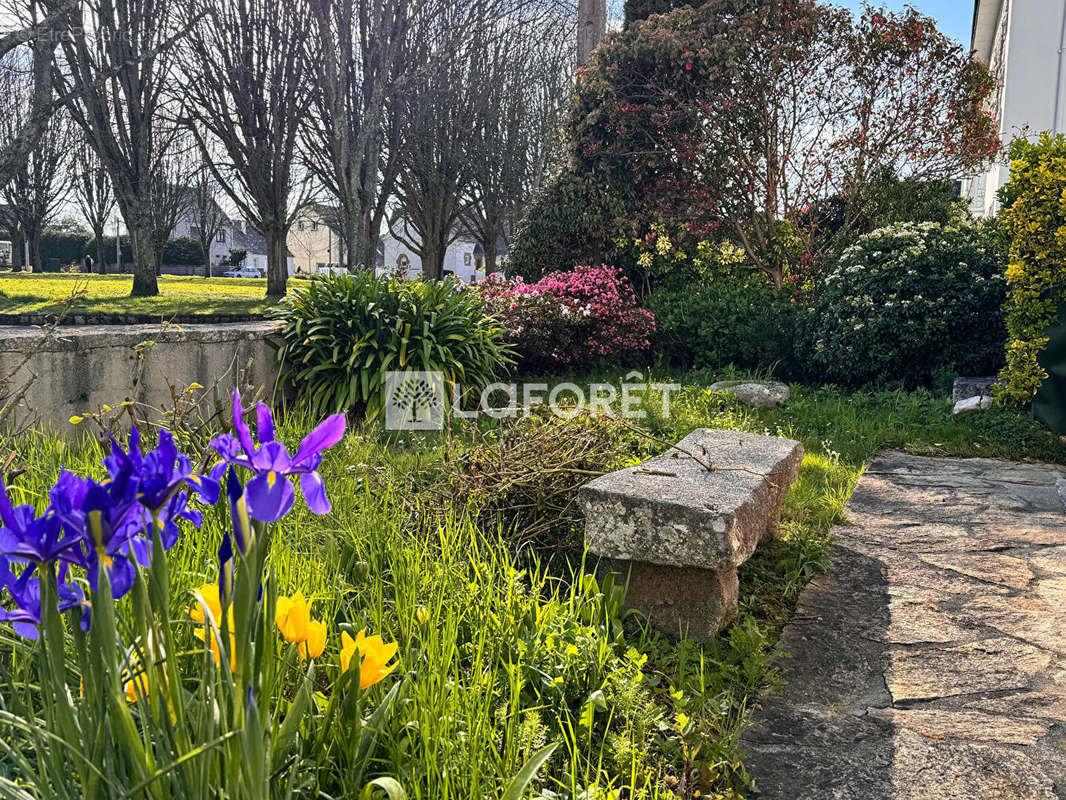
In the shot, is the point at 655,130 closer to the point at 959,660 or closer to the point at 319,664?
the point at 959,660

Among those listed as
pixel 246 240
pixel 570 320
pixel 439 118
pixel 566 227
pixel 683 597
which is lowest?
pixel 683 597

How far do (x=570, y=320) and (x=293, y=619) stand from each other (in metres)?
6.87

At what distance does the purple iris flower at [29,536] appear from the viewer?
0.85 m

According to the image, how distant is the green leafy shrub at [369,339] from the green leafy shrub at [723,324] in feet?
11.5

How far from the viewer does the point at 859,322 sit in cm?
784

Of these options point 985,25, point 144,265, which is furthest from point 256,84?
point 985,25

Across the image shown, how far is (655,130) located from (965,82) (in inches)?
142

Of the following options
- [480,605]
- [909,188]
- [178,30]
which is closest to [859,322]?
[909,188]

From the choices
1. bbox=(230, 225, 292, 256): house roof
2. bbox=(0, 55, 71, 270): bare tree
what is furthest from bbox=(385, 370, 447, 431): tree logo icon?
bbox=(230, 225, 292, 256): house roof

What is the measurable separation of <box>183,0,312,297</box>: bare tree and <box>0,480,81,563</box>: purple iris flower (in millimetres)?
14804

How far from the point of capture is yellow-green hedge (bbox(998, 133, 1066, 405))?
5785mm

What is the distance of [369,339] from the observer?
5.80 m

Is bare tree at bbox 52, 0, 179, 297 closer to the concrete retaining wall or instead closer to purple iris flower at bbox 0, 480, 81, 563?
the concrete retaining wall

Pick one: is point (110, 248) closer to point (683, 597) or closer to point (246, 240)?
point (246, 240)
